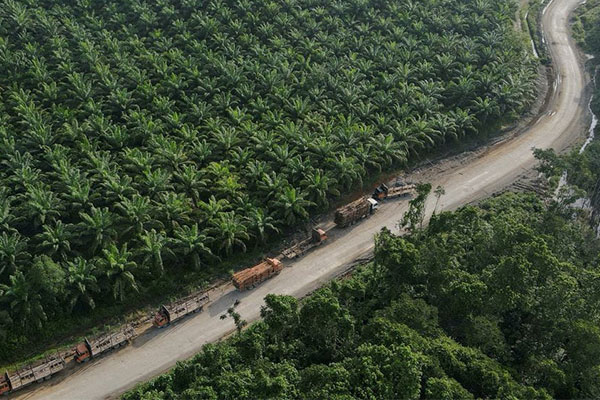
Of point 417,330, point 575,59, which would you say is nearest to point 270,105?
point 417,330

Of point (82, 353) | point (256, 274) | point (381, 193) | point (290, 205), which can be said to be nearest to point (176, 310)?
point (256, 274)

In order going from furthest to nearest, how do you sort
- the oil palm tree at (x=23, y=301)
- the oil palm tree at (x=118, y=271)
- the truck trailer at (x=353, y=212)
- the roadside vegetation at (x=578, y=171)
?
the roadside vegetation at (x=578, y=171), the truck trailer at (x=353, y=212), the oil palm tree at (x=118, y=271), the oil palm tree at (x=23, y=301)

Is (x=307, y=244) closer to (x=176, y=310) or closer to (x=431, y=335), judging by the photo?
(x=176, y=310)

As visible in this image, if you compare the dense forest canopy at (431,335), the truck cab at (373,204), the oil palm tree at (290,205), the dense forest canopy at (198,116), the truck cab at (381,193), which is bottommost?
the dense forest canopy at (431,335)

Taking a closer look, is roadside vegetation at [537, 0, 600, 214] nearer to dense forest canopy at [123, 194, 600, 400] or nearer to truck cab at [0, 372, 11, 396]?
dense forest canopy at [123, 194, 600, 400]

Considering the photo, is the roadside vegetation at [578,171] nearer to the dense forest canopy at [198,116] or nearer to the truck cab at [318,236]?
the dense forest canopy at [198,116]

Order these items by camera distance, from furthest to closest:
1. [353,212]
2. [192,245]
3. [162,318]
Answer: [353,212] < [192,245] < [162,318]

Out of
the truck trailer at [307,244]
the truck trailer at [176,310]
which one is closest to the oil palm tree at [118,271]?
the truck trailer at [176,310]
